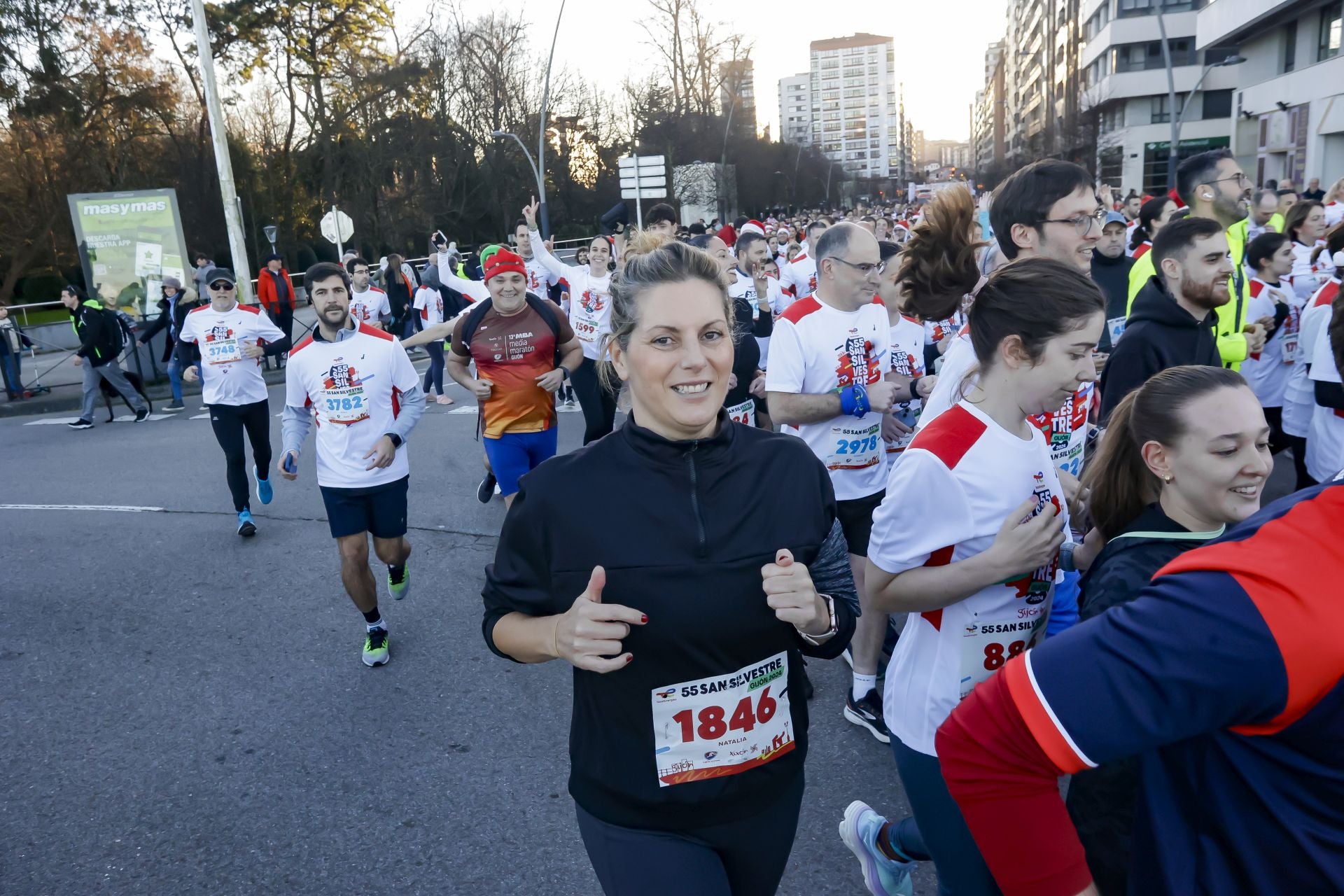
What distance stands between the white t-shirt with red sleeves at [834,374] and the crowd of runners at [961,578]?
0.01 meters

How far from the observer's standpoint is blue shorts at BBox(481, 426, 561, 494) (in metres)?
6.28

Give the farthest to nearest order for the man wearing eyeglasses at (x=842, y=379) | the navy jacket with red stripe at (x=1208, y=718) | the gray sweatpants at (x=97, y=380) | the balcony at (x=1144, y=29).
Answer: the balcony at (x=1144, y=29), the gray sweatpants at (x=97, y=380), the man wearing eyeglasses at (x=842, y=379), the navy jacket with red stripe at (x=1208, y=718)

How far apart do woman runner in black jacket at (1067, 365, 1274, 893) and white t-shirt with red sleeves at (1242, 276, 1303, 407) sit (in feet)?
16.2

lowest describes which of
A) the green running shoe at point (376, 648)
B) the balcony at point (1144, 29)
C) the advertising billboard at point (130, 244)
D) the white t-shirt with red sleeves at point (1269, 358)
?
the green running shoe at point (376, 648)

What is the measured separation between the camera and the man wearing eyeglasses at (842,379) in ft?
14.5

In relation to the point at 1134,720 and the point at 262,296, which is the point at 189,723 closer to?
the point at 1134,720

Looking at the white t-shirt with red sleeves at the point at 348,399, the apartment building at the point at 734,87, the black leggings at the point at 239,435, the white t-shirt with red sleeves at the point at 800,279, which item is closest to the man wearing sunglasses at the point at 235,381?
the black leggings at the point at 239,435

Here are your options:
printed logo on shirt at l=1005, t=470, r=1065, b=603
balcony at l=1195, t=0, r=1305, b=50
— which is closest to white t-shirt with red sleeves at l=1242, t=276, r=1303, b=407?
printed logo on shirt at l=1005, t=470, r=1065, b=603

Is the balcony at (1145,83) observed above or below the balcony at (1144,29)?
below

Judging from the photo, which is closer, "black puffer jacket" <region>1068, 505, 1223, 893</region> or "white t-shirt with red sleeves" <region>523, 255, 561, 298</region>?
"black puffer jacket" <region>1068, 505, 1223, 893</region>

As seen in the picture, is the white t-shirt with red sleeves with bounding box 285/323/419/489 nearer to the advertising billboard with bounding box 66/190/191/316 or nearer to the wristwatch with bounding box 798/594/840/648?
the wristwatch with bounding box 798/594/840/648

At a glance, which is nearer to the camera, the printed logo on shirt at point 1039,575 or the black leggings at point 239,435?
the printed logo on shirt at point 1039,575

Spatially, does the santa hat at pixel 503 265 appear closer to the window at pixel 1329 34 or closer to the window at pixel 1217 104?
the window at pixel 1329 34


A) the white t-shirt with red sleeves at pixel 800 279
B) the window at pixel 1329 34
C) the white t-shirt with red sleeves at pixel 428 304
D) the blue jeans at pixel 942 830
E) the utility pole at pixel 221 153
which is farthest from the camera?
the window at pixel 1329 34
